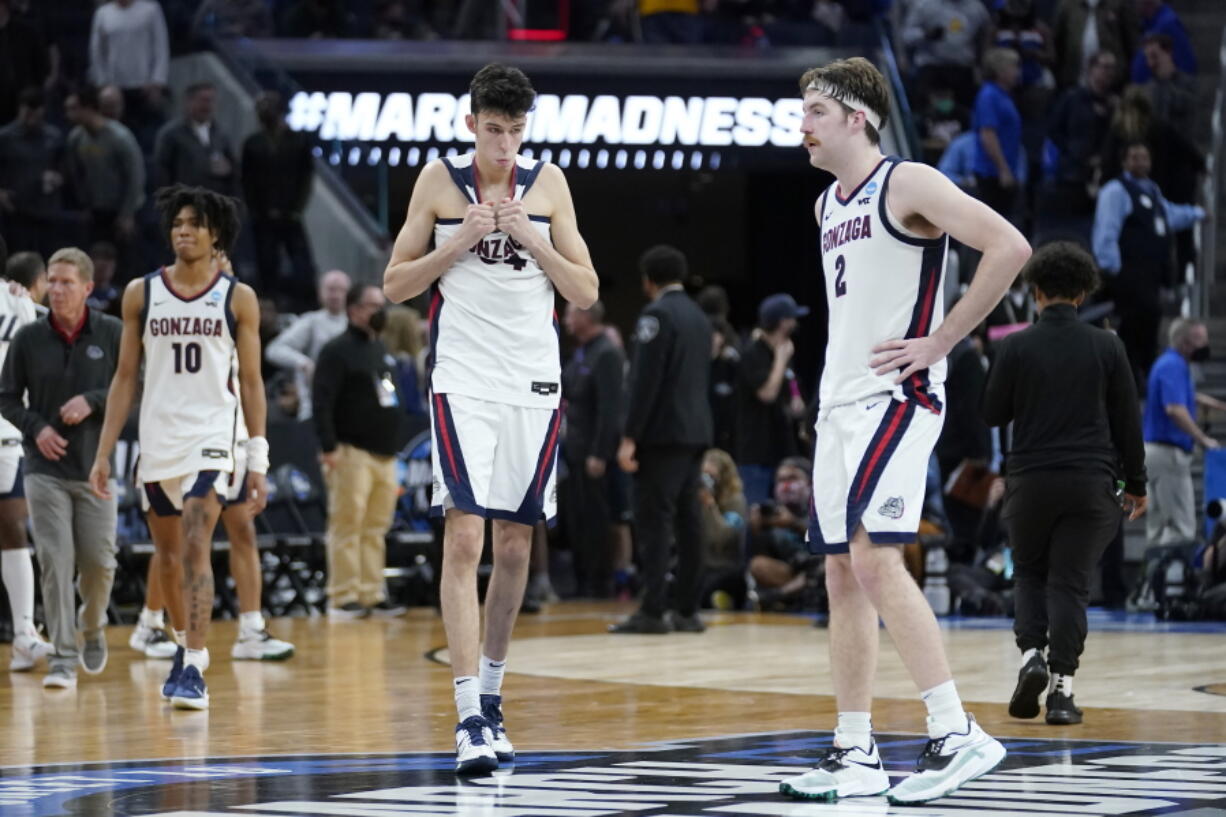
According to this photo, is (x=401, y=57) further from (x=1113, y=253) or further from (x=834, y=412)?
(x=834, y=412)

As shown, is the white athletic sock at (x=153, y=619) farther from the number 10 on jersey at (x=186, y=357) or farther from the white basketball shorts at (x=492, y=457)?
the white basketball shorts at (x=492, y=457)

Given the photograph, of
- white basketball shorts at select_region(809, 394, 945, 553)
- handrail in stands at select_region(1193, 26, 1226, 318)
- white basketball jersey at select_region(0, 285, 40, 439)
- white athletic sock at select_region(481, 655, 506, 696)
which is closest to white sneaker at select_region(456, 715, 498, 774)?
white athletic sock at select_region(481, 655, 506, 696)

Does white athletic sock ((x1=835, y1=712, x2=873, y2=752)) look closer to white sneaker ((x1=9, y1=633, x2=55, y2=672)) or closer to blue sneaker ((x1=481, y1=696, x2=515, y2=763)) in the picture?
blue sneaker ((x1=481, y1=696, x2=515, y2=763))

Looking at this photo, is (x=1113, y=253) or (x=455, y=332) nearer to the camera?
→ (x=455, y=332)

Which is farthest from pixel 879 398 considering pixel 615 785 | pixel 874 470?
pixel 615 785

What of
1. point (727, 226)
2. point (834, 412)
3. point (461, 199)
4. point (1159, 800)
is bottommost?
point (1159, 800)

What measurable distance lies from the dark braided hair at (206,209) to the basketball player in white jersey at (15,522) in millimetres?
1297

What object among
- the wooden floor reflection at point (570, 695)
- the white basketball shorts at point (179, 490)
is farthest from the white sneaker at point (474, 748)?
the white basketball shorts at point (179, 490)

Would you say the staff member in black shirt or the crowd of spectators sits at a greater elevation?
the crowd of spectators

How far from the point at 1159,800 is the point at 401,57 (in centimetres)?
1722

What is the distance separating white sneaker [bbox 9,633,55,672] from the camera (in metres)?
10.5

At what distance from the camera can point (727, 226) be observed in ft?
95.0

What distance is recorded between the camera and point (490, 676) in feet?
23.3

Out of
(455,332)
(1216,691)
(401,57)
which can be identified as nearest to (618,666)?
(1216,691)
